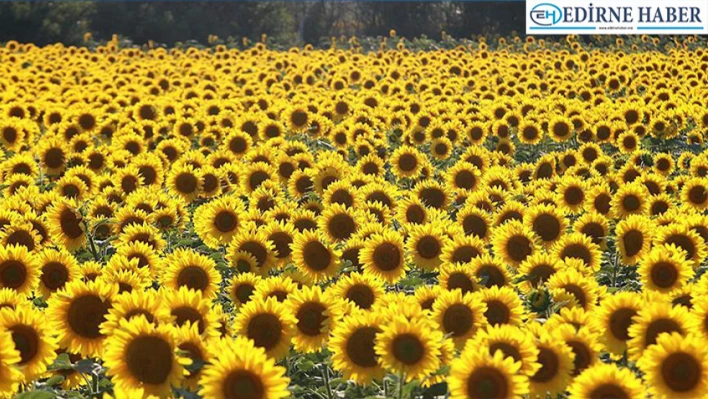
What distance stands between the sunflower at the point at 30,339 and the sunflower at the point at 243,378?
942 millimetres

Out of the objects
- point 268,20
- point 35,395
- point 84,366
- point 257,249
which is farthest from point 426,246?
point 268,20

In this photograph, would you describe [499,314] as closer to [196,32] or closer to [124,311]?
[124,311]

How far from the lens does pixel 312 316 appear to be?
4.39 metres

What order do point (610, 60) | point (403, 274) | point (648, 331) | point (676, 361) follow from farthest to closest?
point (610, 60)
point (403, 274)
point (648, 331)
point (676, 361)

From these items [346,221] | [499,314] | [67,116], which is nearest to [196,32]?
[67,116]

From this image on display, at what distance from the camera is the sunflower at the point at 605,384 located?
3.36 meters

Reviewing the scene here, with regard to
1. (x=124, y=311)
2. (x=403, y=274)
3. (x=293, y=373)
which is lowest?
(x=293, y=373)

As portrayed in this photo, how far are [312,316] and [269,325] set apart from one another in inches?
9.5

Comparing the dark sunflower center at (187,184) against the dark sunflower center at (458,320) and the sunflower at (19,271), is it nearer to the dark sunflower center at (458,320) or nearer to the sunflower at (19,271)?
the sunflower at (19,271)

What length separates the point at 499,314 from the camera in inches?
173

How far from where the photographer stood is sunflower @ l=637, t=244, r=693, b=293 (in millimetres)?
5258

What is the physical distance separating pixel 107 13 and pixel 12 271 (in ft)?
112

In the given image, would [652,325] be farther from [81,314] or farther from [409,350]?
[81,314]

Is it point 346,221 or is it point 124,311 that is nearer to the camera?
point 124,311
